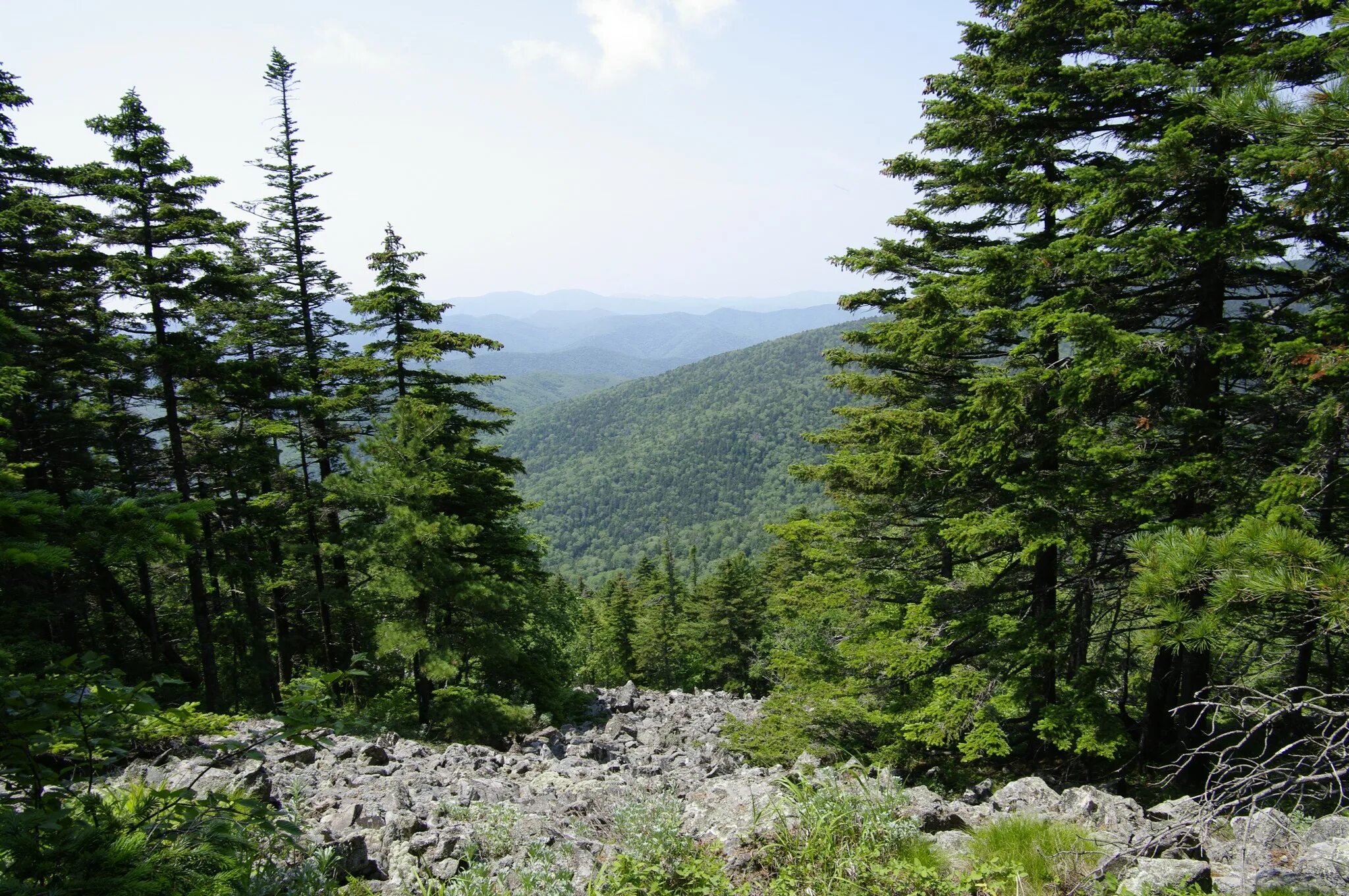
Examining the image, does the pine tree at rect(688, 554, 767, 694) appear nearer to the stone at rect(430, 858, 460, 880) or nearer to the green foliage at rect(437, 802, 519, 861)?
the green foliage at rect(437, 802, 519, 861)

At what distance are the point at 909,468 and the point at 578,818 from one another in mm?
5930

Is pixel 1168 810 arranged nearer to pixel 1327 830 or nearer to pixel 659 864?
pixel 1327 830

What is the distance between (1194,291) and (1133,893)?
6063 millimetres

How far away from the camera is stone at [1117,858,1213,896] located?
12.3ft

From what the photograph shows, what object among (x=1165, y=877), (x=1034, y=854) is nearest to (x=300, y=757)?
(x=1034, y=854)

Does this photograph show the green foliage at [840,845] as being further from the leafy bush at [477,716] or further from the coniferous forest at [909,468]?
the leafy bush at [477,716]

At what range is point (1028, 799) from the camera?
19.3ft

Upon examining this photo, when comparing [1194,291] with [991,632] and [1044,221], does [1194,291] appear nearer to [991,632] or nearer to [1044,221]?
[1044,221]

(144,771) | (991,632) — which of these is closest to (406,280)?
(144,771)

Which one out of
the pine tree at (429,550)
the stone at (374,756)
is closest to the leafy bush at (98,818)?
the stone at (374,756)

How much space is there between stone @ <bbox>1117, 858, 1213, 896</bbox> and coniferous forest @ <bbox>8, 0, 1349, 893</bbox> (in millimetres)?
1151

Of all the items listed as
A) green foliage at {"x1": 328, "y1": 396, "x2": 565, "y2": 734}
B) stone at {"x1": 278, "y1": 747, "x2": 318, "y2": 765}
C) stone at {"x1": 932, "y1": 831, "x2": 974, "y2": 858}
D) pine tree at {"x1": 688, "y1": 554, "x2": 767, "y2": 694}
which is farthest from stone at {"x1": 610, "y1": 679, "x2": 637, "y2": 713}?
stone at {"x1": 932, "y1": 831, "x2": 974, "y2": 858}

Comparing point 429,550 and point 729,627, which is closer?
point 429,550

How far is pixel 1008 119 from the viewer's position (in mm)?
7566
